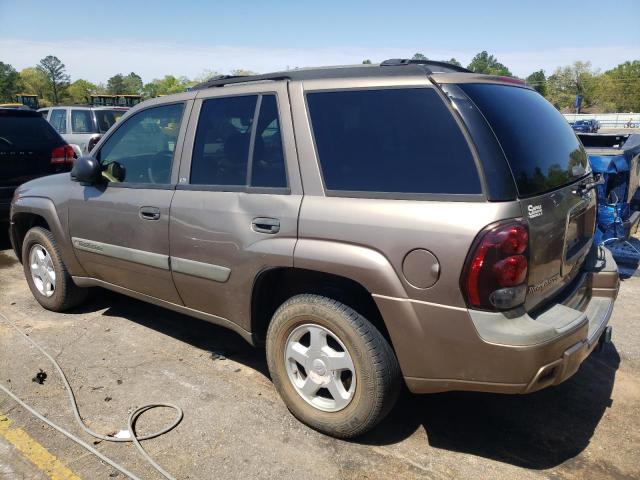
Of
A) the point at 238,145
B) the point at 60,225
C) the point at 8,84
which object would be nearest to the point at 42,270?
the point at 60,225

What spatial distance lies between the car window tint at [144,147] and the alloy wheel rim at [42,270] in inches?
48.1

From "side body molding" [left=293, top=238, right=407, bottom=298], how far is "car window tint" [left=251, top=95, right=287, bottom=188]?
0.45 m

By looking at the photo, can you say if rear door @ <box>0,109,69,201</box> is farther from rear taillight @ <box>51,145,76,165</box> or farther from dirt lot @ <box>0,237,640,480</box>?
dirt lot @ <box>0,237,640,480</box>

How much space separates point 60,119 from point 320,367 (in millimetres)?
11680

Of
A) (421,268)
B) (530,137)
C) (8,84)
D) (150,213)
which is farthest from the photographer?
(8,84)

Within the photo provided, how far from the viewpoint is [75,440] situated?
288 cm

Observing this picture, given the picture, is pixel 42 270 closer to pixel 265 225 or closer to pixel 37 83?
pixel 265 225

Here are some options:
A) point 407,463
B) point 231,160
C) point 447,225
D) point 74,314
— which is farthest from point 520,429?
point 74,314

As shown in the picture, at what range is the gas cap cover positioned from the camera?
2.34 meters

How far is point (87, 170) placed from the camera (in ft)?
12.6

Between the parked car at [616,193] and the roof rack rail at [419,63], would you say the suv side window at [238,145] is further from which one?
the parked car at [616,193]

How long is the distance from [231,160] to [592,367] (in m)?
2.87

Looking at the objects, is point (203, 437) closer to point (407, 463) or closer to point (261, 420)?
point (261, 420)

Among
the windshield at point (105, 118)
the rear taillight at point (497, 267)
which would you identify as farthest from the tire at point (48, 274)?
the windshield at point (105, 118)
